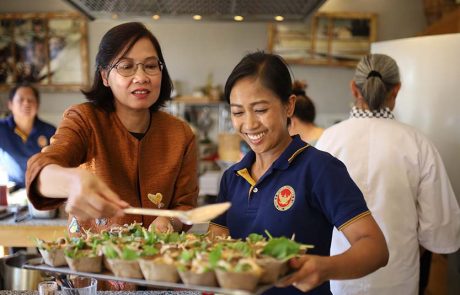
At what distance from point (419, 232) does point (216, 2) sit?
1524 mm

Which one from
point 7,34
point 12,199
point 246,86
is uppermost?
point 7,34

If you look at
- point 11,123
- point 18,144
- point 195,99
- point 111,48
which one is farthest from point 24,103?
point 111,48

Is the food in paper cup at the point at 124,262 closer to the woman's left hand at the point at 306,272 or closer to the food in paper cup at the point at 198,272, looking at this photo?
the food in paper cup at the point at 198,272

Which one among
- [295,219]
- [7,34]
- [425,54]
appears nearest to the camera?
[295,219]

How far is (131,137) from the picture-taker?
197 cm

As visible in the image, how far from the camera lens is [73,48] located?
6141 mm

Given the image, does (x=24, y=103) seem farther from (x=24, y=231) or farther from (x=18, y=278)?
(x=18, y=278)

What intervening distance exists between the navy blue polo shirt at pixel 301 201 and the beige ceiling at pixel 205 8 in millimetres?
1463

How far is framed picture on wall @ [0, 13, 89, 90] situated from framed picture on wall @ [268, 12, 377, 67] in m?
2.08

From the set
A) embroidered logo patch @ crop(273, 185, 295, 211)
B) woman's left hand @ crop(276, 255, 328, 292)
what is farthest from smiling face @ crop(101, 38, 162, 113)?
woman's left hand @ crop(276, 255, 328, 292)

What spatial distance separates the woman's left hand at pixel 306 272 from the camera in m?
1.25

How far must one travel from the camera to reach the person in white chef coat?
252 cm

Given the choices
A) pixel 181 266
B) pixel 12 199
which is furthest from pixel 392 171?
pixel 12 199

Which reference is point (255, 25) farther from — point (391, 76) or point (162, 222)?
point (162, 222)
